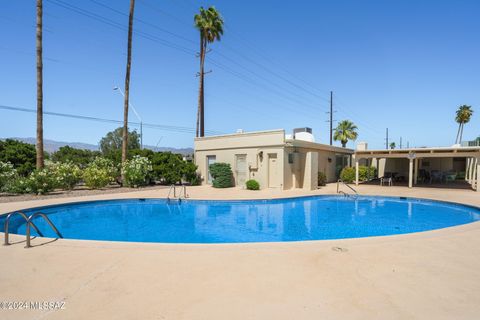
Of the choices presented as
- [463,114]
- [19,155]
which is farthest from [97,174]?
[463,114]

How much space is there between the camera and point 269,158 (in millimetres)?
16297

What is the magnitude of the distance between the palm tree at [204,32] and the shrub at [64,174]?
34.1ft

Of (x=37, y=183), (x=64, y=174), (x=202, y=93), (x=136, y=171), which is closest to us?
(x=37, y=183)

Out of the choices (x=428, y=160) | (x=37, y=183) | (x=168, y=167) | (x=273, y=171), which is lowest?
(x=37, y=183)

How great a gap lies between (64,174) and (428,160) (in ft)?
98.2

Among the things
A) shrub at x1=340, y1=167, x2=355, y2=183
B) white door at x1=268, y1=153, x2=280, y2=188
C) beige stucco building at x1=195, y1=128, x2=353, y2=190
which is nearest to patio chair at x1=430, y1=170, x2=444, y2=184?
shrub at x1=340, y1=167, x2=355, y2=183

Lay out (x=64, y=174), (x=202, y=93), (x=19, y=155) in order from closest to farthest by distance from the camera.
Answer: (x=64, y=174) → (x=19, y=155) → (x=202, y=93)

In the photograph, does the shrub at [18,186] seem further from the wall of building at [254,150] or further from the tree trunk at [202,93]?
the tree trunk at [202,93]

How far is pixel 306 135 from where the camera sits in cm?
2061

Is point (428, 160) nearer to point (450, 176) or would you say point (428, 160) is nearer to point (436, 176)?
point (450, 176)

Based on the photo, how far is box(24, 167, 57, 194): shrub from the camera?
12.8m

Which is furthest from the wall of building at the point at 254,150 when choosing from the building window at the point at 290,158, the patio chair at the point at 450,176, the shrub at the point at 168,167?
the patio chair at the point at 450,176

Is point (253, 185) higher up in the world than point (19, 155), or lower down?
lower down

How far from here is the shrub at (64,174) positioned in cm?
1412
